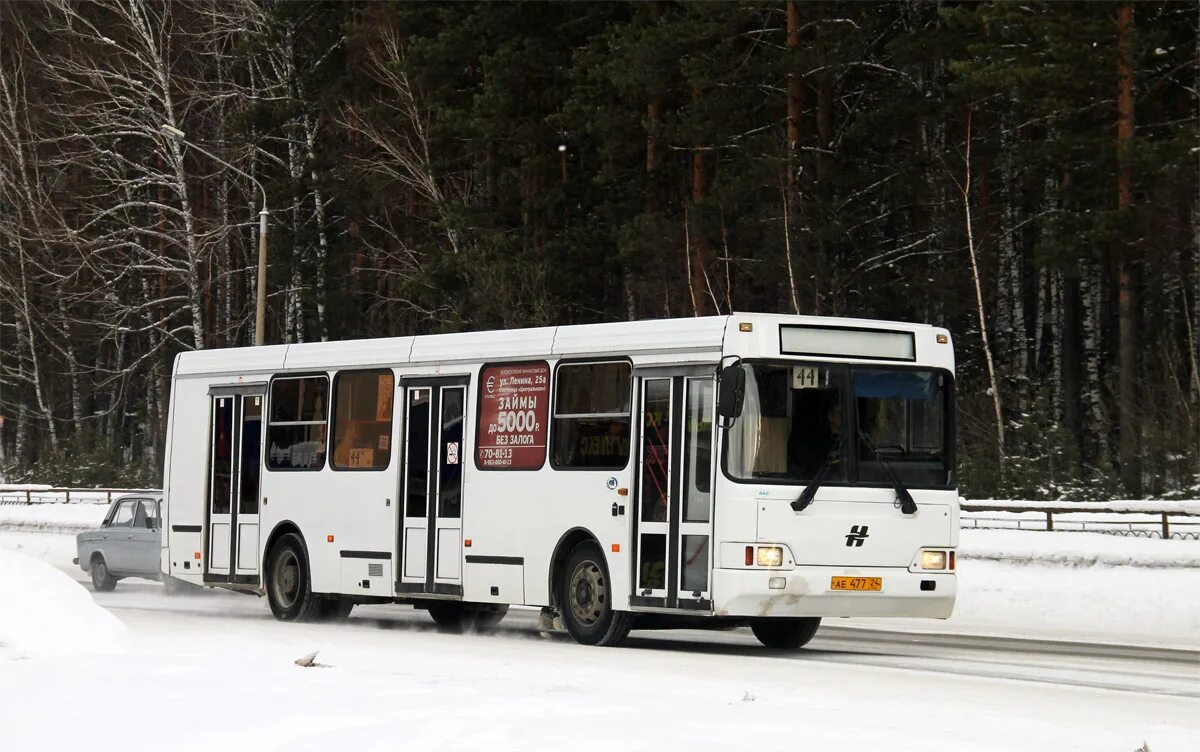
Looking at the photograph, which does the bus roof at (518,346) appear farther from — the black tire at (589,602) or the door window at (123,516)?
the door window at (123,516)

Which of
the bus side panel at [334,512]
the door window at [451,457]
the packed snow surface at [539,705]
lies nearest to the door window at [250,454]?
the bus side panel at [334,512]

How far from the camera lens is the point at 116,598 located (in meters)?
27.3

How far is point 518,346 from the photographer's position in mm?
19906

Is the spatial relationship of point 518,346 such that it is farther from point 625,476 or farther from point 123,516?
point 123,516

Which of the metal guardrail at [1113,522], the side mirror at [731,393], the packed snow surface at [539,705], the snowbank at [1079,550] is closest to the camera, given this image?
the packed snow surface at [539,705]

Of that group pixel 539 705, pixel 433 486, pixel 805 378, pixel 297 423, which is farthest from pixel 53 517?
pixel 539 705

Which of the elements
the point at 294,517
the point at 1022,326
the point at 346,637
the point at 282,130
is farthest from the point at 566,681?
the point at 282,130

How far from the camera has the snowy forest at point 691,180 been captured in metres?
38.1

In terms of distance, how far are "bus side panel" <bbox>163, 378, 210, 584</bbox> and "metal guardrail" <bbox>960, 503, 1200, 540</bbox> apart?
12.3m

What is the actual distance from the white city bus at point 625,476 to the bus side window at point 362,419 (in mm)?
30

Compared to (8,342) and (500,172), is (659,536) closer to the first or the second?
(500,172)

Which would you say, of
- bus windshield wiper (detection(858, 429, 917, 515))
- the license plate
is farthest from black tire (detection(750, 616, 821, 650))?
bus windshield wiper (detection(858, 429, 917, 515))

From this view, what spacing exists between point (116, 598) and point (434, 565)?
8.39 meters

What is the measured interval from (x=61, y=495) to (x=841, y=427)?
137ft
